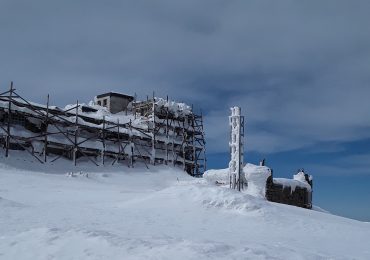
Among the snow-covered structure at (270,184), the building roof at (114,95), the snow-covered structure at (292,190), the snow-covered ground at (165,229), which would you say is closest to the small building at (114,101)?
the building roof at (114,95)

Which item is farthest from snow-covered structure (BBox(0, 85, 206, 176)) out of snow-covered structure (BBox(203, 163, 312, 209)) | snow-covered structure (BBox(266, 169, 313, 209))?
snow-covered structure (BBox(266, 169, 313, 209))

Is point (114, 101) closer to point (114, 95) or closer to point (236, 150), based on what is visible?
point (114, 95)

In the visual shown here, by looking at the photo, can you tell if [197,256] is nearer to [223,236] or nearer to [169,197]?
[223,236]

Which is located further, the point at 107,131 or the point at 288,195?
the point at 107,131

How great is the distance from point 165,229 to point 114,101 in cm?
4537

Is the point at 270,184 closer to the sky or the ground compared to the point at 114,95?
closer to the ground

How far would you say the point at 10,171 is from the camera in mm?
32062

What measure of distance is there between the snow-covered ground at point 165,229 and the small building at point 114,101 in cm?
3075

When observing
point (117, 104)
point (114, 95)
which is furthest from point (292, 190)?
point (114, 95)

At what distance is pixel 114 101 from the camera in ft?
190

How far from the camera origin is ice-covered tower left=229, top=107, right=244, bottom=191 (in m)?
34.6

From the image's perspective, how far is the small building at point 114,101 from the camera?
188 feet

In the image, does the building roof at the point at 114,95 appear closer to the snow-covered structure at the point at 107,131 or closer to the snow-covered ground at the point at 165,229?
the snow-covered structure at the point at 107,131

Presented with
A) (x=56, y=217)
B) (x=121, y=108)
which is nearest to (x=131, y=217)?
(x=56, y=217)
